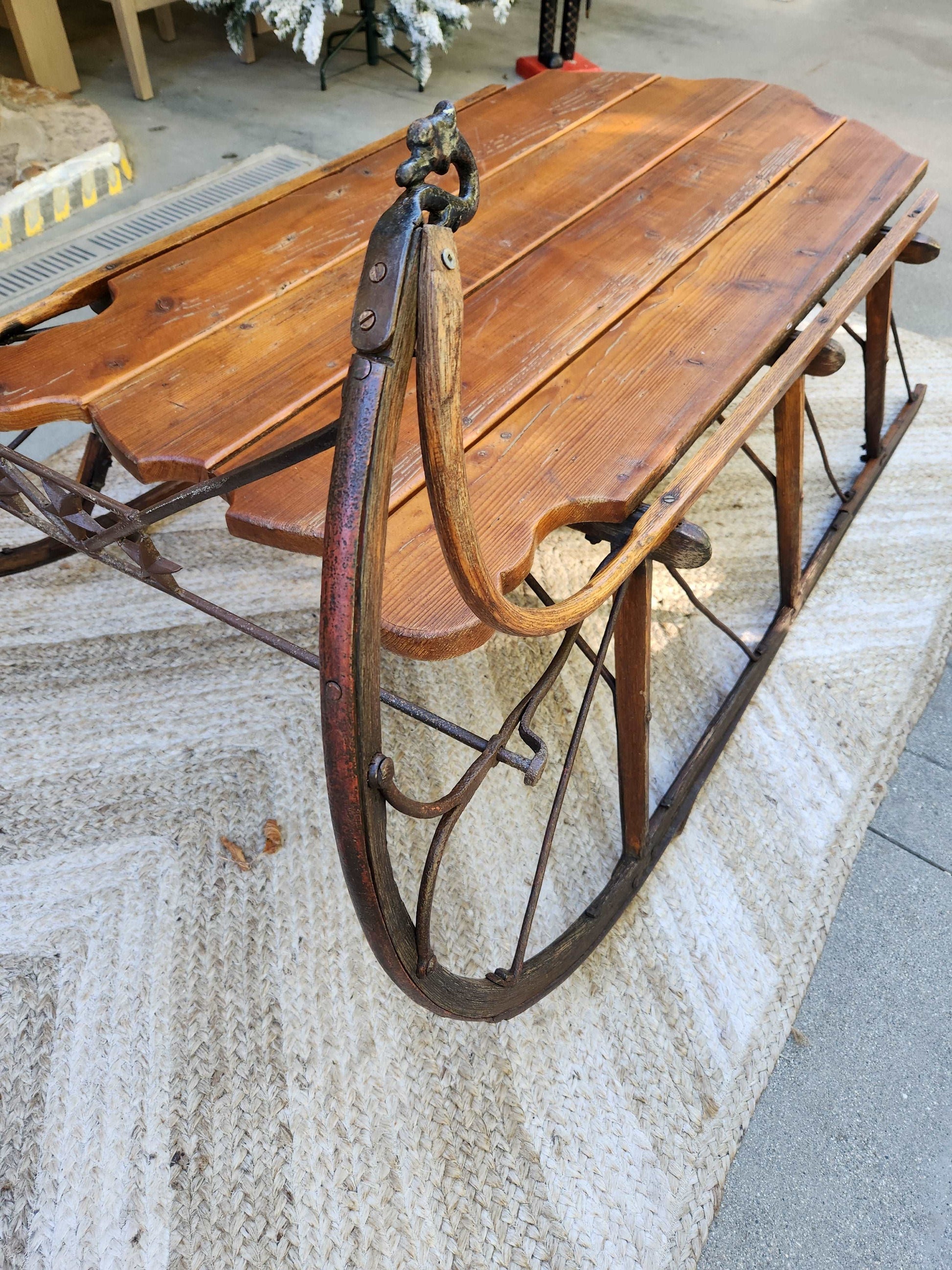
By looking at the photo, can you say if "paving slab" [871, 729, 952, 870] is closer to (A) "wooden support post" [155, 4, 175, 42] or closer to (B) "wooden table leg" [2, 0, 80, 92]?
(B) "wooden table leg" [2, 0, 80, 92]

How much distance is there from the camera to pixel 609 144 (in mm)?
1351

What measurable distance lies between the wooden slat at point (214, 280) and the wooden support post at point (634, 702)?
0.50 metres

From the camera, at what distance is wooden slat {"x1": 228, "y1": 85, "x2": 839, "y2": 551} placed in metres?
0.82

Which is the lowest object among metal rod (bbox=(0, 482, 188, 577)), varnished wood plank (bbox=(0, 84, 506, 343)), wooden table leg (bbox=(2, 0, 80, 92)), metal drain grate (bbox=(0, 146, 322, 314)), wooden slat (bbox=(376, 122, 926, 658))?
metal drain grate (bbox=(0, 146, 322, 314))

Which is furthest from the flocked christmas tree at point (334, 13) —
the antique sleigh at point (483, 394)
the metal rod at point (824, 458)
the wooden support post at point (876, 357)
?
the metal rod at point (824, 458)

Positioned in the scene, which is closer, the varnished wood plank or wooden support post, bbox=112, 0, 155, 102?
the varnished wood plank

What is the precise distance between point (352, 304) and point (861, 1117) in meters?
0.98

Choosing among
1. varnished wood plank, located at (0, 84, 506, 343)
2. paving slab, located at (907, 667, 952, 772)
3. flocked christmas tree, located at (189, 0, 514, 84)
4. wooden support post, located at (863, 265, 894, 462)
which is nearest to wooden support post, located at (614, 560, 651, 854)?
paving slab, located at (907, 667, 952, 772)

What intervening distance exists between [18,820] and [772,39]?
359cm

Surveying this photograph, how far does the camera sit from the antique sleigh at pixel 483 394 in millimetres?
544

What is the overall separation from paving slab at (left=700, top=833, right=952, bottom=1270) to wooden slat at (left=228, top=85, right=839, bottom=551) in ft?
2.32

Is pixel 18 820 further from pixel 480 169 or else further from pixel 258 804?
pixel 480 169

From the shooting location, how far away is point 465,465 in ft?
1.86

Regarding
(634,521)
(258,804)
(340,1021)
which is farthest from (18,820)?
(634,521)
